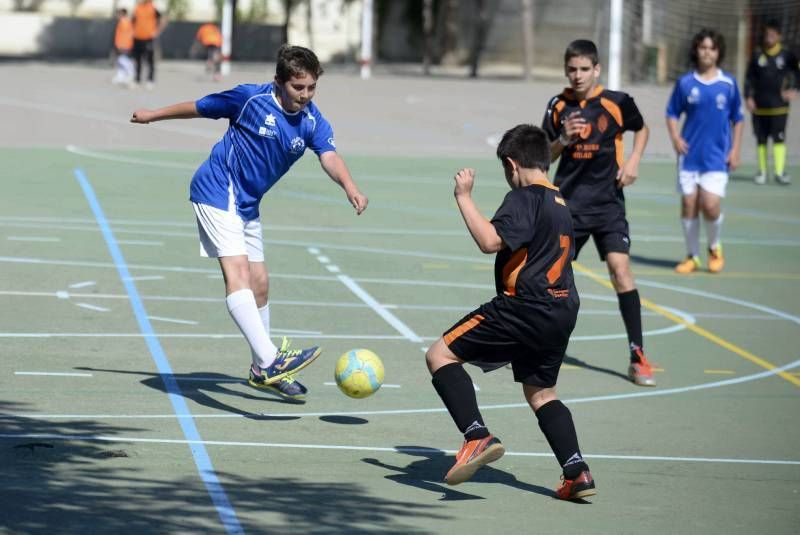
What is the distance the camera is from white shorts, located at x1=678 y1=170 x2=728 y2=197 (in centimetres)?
1484

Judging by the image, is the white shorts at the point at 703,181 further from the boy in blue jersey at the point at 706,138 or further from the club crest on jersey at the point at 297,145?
the club crest on jersey at the point at 297,145

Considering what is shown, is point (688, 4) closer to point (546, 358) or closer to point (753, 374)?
point (753, 374)

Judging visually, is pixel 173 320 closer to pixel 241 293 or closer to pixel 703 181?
pixel 241 293

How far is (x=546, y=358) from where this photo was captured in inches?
296

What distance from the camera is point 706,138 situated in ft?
48.3

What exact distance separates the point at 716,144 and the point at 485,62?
37.0 m

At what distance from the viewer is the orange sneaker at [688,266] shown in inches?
595

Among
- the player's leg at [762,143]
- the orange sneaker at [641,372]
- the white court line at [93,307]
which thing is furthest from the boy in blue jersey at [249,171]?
the player's leg at [762,143]

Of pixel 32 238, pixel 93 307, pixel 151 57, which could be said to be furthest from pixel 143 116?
pixel 151 57

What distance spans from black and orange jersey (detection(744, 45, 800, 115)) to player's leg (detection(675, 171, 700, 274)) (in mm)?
7975

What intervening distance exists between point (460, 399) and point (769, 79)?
16.5 meters

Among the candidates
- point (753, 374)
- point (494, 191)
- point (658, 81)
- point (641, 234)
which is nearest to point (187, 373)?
point (753, 374)

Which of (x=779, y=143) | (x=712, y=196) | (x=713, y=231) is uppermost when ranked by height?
(x=712, y=196)

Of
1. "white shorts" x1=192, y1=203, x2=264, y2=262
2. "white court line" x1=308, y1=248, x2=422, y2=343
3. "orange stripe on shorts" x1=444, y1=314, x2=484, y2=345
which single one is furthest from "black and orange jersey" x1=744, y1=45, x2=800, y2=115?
"orange stripe on shorts" x1=444, y1=314, x2=484, y2=345
